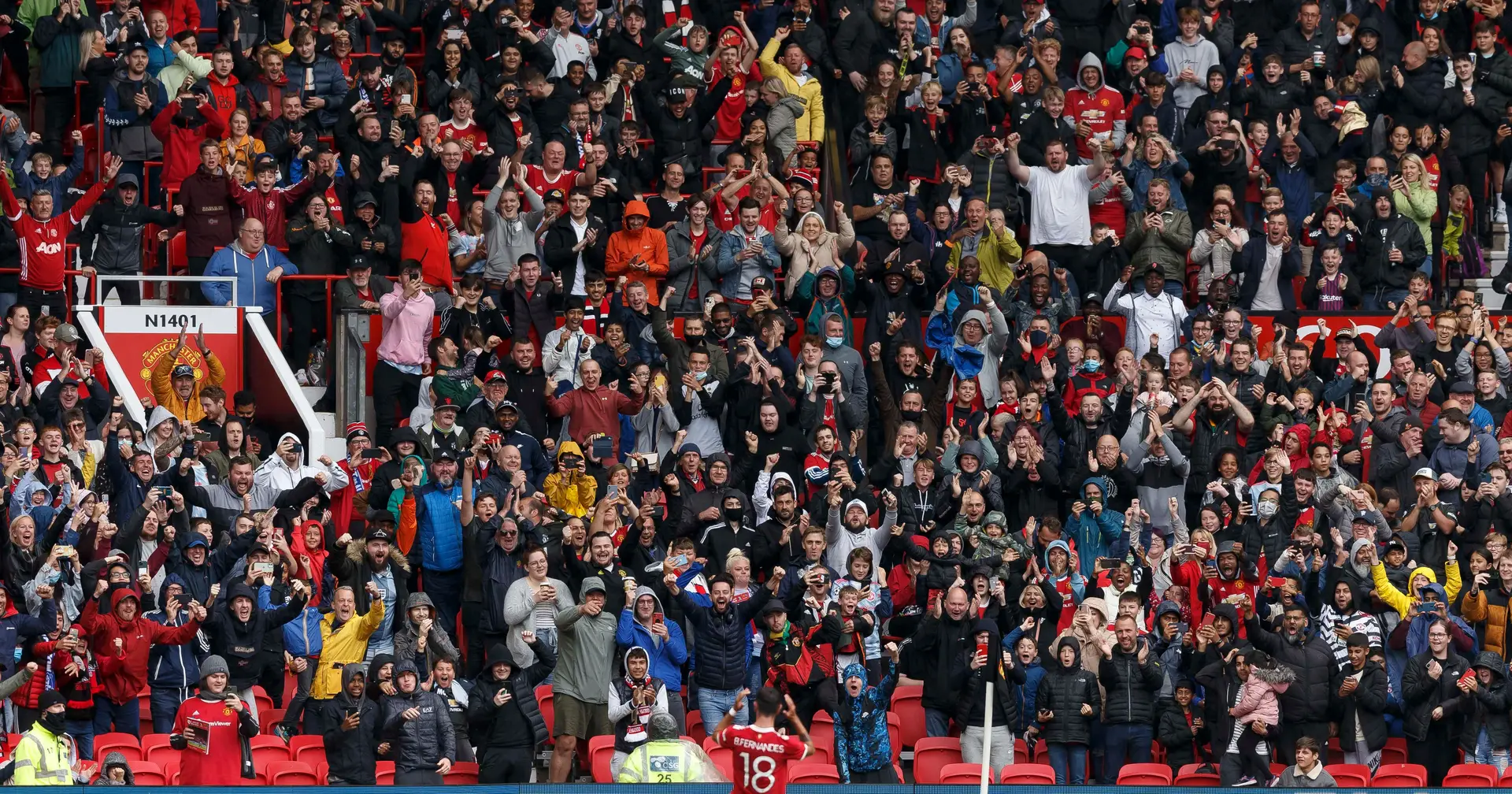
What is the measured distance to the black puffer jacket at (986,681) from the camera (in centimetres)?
1975

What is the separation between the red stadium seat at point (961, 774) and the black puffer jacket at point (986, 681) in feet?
2.17

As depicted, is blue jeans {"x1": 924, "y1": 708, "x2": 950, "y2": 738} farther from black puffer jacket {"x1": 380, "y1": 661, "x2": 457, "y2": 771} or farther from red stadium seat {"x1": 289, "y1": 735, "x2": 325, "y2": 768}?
red stadium seat {"x1": 289, "y1": 735, "x2": 325, "y2": 768}

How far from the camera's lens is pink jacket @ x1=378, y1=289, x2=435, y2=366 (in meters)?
23.4

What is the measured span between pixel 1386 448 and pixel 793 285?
533 cm

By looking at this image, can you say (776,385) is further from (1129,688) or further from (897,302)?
(1129,688)

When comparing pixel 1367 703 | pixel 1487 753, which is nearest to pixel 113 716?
pixel 1367 703

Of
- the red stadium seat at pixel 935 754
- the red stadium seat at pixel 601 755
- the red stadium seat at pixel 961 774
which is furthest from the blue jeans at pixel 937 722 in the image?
the red stadium seat at pixel 601 755

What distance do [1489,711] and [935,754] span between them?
3994 millimetres

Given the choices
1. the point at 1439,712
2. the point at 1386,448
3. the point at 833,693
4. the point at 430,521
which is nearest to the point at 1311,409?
the point at 1386,448

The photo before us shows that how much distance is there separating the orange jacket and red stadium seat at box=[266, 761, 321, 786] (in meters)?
6.81

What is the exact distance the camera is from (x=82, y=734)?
1912 centimetres

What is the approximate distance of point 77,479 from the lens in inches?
816

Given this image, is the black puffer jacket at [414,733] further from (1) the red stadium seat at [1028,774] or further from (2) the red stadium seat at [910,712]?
(1) the red stadium seat at [1028,774]

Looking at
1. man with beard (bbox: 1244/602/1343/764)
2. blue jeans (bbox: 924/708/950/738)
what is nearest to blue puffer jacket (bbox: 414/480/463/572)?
blue jeans (bbox: 924/708/950/738)
